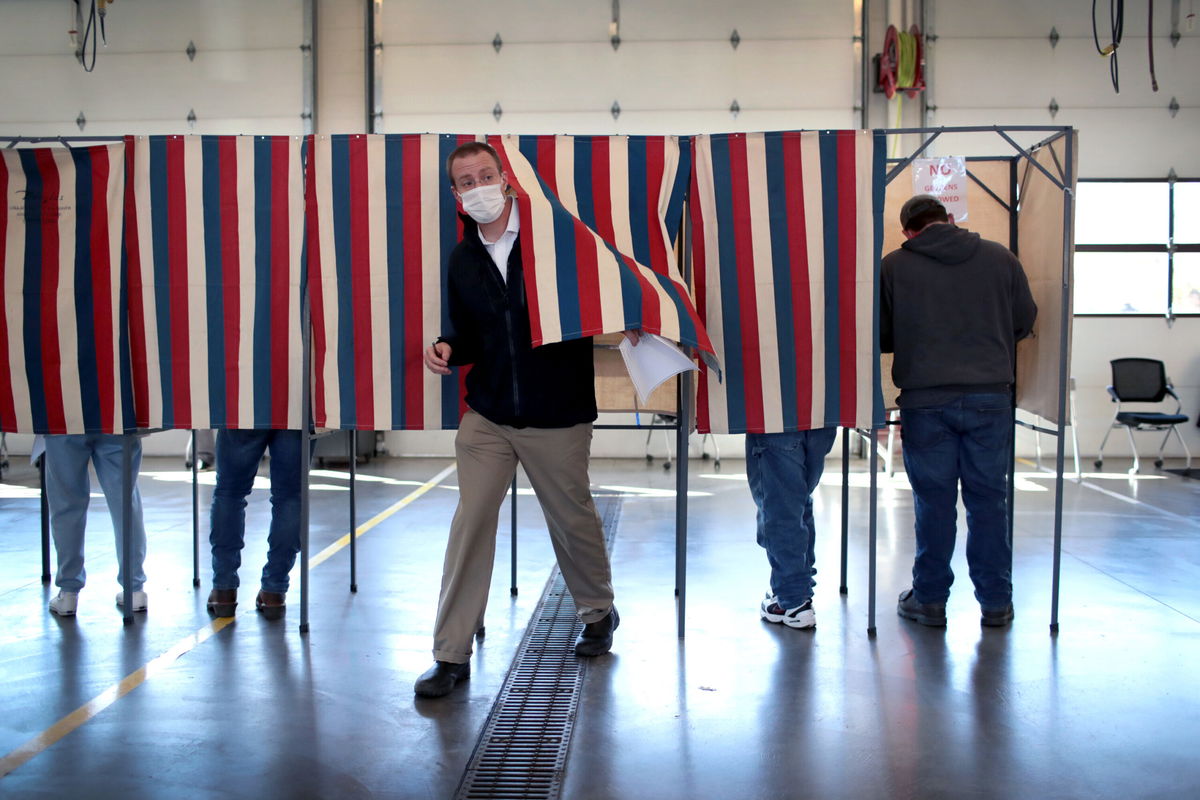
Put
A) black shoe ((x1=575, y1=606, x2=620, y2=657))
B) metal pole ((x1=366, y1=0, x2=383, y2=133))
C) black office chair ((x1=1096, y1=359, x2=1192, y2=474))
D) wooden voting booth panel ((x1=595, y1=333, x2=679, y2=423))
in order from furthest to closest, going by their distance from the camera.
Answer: metal pole ((x1=366, y1=0, x2=383, y2=133)) < black office chair ((x1=1096, y1=359, x2=1192, y2=474)) < wooden voting booth panel ((x1=595, y1=333, x2=679, y2=423)) < black shoe ((x1=575, y1=606, x2=620, y2=657))

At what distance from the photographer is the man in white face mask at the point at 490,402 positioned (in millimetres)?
3281

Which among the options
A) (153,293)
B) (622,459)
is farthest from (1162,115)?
(153,293)

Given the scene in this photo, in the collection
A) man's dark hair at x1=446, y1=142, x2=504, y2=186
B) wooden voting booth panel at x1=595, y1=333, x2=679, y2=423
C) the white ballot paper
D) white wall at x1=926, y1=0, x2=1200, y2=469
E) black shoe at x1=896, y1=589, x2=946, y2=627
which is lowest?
black shoe at x1=896, y1=589, x2=946, y2=627

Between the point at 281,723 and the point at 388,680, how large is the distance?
0.45 m

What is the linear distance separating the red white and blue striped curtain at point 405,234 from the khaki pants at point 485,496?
0.55 meters

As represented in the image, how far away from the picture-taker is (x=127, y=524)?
4027 millimetres

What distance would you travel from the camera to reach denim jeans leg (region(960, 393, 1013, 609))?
3.89 metres

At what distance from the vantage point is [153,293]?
3.94m

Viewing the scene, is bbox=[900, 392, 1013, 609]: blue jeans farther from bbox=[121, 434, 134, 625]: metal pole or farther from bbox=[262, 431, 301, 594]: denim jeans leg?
bbox=[121, 434, 134, 625]: metal pole

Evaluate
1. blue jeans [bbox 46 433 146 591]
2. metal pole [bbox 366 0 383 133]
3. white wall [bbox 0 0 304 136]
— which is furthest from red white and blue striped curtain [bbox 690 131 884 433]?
white wall [bbox 0 0 304 136]

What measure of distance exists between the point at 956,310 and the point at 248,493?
2781mm

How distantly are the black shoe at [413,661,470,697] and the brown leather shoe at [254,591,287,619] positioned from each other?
1126 millimetres

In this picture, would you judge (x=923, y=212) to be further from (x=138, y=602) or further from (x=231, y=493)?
(x=138, y=602)

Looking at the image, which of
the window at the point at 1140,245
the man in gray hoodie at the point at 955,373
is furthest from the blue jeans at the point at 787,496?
the window at the point at 1140,245
